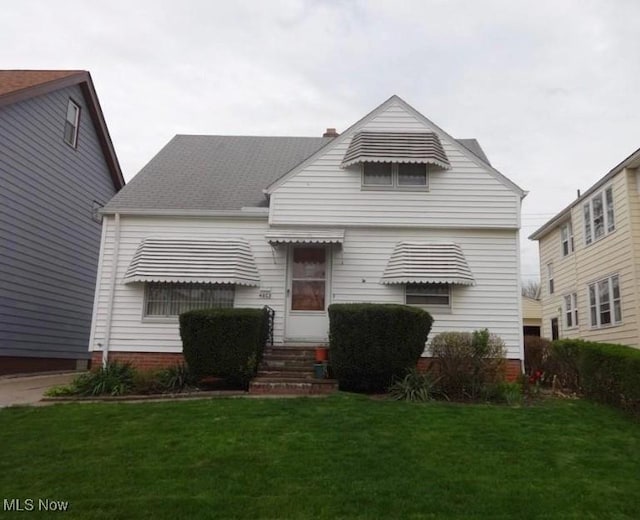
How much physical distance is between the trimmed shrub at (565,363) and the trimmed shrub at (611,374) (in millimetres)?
236

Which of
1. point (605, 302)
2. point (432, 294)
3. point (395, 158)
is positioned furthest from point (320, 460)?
point (605, 302)

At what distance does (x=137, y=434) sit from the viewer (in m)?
6.89

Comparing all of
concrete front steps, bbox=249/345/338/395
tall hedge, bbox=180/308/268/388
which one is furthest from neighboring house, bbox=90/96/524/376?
tall hedge, bbox=180/308/268/388

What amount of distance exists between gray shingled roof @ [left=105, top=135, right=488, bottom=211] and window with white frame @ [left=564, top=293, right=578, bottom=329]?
27.5ft

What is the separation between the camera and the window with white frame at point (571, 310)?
20297 millimetres

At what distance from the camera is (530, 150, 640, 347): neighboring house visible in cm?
1543

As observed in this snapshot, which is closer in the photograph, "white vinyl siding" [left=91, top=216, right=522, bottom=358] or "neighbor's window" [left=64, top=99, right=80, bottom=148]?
"white vinyl siding" [left=91, top=216, right=522, bottom=358]

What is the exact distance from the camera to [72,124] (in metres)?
16.8

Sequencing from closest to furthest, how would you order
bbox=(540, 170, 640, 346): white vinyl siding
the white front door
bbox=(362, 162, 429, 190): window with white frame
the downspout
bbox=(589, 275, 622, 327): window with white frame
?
the downspout → the white front door → bbox=(362, 162, 429, 190): window with white frame → bbox=(540, 170, 640, 346): white vinyl siding → bbox=(589, 275, 622, 327): window with white frame

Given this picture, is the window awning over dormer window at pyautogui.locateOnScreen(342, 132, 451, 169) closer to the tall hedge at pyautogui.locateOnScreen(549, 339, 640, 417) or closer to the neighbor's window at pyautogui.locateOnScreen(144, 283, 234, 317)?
the neighbor's window at pyautogui.locateOnScreen(144, 283, 234, 317)

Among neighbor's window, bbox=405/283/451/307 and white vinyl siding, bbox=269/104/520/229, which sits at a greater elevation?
white vinyl siding, bbox=269/104/520/229

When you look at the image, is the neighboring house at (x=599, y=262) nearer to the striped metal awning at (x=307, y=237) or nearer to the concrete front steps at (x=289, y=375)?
the striped metal awning at (x=307, y=237)

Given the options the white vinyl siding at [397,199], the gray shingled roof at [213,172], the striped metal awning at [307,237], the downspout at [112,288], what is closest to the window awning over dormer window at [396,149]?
the white vinyl siding at [397,199]

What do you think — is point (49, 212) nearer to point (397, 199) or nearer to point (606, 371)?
point (397, 199)
